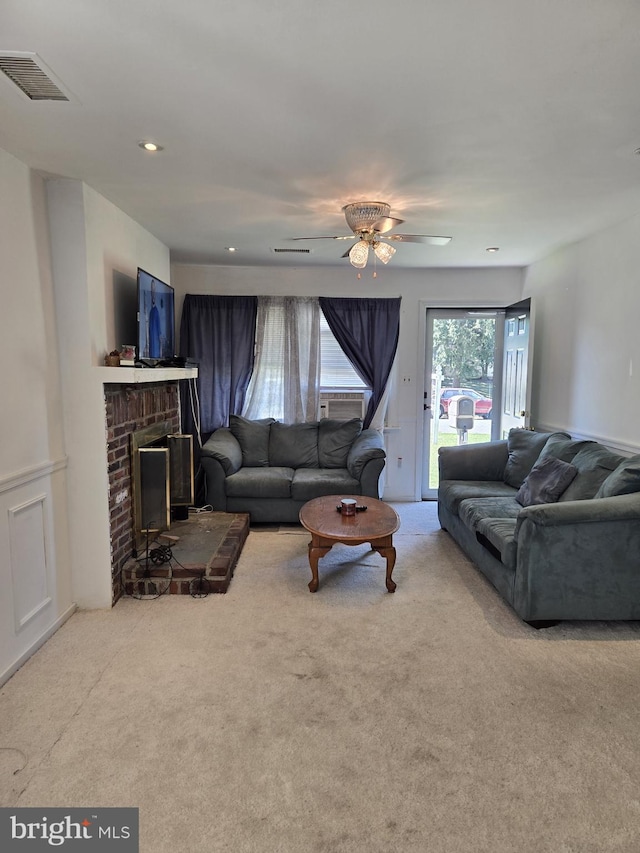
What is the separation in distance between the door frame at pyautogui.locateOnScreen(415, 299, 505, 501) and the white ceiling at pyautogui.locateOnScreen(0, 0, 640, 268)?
1.87 meters

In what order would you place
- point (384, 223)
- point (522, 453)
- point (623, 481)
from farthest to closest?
point (522, 453)
point (384, 223)
point (623, 481)

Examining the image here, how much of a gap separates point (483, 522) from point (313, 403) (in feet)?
8.08

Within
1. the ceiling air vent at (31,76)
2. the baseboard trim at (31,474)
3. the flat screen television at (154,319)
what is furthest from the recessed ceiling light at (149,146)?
the baseboard trim at (31,474)

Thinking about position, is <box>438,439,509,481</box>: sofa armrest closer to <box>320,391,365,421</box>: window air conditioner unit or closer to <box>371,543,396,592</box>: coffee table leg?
<box>320,391,365,421</box>: window air conditioner unit

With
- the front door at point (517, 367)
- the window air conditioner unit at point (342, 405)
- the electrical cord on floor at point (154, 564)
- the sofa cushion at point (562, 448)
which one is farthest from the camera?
the window air conditioner unit at point (342, 405)

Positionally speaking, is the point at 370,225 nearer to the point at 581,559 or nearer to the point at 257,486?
the point at 581,559

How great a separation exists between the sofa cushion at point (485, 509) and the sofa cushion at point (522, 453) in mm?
352

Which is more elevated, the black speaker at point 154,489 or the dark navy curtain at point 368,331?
the dark navy curtain at point 368,331

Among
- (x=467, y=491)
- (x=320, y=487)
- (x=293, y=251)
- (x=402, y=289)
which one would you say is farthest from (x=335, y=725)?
(x=402, y=289)

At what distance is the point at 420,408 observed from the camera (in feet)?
17.5

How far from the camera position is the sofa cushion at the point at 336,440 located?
4.89 m

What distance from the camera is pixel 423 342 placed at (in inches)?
207

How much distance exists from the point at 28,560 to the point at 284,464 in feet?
8.69

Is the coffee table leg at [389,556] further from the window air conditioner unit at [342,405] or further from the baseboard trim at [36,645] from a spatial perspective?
the window air conditioner unit at [342,405]
